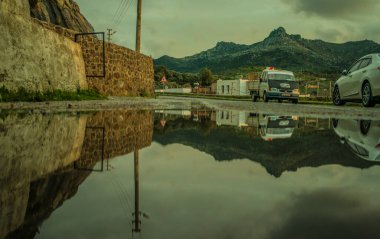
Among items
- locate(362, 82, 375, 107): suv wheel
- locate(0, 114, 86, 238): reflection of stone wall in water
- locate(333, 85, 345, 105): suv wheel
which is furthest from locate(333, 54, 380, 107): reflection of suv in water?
locate(0, 114, 86, 238): reflection of stone wall in water

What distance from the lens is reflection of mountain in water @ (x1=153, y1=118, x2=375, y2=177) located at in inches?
160

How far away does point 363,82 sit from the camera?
14.5 m

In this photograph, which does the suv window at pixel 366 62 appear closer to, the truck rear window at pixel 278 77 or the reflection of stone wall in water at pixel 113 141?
the reflection of stone wall in water at pixel 113 141

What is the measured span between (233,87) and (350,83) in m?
56.0

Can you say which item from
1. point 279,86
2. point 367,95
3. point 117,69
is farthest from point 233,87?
point 367,95

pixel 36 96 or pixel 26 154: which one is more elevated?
pixel 36 96

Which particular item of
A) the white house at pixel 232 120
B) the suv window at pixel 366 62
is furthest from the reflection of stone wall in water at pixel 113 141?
the suv window at pixel 366 62

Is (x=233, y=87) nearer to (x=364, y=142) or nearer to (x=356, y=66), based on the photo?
(x=356, y=66)

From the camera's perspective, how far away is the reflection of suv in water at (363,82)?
13.6 meters

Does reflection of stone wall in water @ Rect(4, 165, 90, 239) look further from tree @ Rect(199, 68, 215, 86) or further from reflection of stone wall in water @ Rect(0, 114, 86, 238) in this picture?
tree @ Rect(199, 68, 215, 86)

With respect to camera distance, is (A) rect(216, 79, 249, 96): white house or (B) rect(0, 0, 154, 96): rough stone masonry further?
(A) rect(216, 79, 249, 96): white house

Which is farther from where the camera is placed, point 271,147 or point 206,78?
point 206,78

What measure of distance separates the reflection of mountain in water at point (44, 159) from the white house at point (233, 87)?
6244 cm

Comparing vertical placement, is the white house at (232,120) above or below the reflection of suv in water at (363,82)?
below
